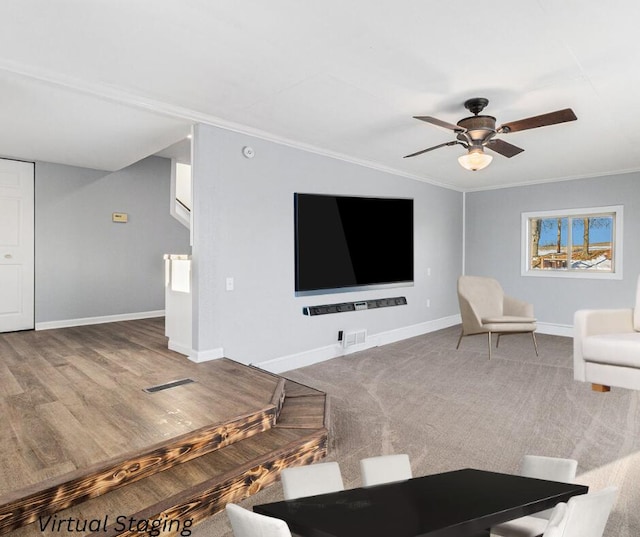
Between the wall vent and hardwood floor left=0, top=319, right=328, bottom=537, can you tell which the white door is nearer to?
hardwood floor left=0, top=319, right=328, bottom=537

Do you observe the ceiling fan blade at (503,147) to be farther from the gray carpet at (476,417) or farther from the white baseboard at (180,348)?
the white baseboard at (180,348)

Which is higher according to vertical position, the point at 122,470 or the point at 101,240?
the point at 101,240

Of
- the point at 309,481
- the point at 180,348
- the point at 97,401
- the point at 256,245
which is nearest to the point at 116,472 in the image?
the point at 97,401

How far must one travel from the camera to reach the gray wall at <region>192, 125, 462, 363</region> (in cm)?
367

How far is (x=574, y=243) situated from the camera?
640cm

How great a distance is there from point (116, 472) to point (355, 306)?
139 inches

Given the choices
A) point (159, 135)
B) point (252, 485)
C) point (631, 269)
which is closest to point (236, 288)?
point (159, 135)

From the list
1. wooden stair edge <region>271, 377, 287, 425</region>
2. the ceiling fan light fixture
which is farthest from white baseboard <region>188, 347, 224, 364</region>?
the ceiling fan light fixture

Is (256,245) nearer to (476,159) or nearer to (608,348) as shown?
(476,159)

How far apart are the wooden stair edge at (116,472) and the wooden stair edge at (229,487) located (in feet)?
0.87

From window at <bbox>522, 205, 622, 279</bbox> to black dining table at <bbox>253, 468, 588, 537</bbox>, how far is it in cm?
607

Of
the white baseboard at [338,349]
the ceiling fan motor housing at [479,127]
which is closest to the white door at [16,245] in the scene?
the white baseboard at [338,349]

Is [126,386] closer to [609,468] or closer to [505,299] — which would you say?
[609,468]

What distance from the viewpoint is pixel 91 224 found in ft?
18.9
